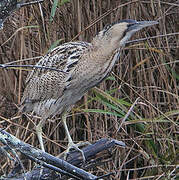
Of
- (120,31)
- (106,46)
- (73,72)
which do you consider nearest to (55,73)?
(73,72)

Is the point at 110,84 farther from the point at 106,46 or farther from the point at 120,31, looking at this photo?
the point at 120,31

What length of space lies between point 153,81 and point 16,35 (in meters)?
0.99

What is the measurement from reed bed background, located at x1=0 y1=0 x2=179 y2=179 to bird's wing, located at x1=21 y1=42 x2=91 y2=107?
260 millimetres

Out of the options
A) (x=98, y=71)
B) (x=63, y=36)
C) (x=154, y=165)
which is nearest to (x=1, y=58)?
(x=63, y=36)

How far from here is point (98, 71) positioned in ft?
7.35

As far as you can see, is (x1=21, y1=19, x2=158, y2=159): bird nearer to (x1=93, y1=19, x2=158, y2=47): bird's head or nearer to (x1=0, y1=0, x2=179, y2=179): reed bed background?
(x1=93, y1=19, x2=158, y2=47): bird's head

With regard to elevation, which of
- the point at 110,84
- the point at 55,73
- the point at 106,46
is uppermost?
the point at 106,46

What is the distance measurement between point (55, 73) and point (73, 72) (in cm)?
14

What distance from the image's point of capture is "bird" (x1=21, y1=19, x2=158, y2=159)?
85.0 inches

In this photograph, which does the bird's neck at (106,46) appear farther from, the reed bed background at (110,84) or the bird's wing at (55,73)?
the reed bed background at (110,84)

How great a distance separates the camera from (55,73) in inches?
95.7

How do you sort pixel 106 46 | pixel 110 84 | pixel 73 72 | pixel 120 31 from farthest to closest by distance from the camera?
pixel 110 84 < pixel 73 72 < pixel 106 46 < pixel 120 31

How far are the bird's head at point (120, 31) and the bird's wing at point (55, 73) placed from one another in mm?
210

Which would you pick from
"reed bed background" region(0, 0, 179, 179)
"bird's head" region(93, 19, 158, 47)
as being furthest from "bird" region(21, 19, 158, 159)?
"reed bed background" region(0, 0, 179, 179)
